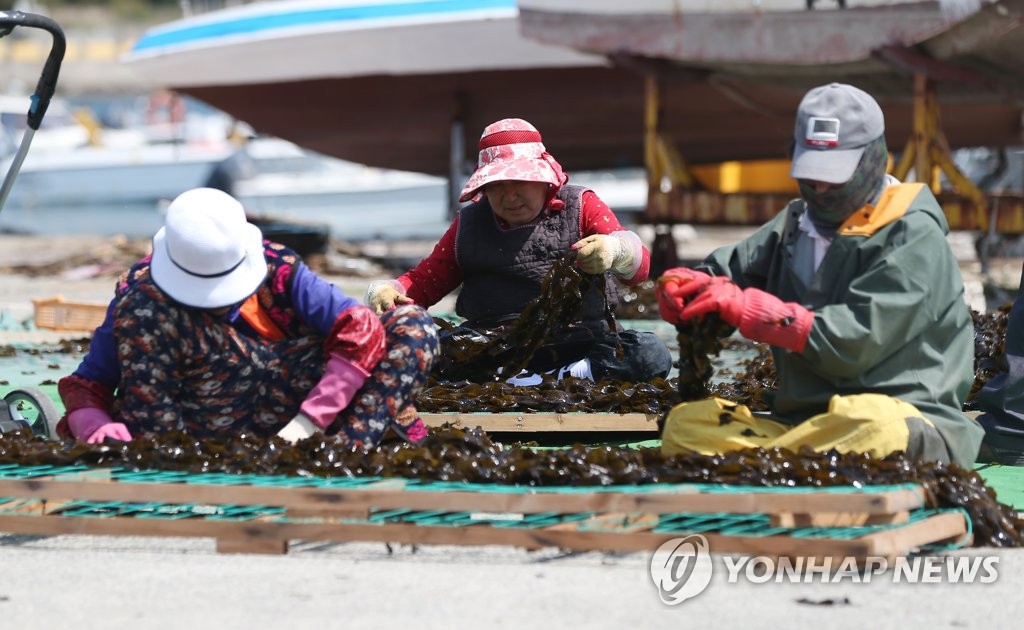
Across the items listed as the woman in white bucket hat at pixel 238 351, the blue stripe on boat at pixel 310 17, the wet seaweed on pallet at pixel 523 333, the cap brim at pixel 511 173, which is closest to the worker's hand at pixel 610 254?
the wet seaweed on pallet at pixel 523 333

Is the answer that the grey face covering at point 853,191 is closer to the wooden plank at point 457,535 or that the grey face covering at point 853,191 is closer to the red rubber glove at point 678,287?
the red rubber glove at point 678,287

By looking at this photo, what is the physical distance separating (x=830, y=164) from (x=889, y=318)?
431 millimetres

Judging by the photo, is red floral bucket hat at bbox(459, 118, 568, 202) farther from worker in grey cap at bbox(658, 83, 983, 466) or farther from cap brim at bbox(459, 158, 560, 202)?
worker in grey cap at bbox(658, 83, 983, 466)

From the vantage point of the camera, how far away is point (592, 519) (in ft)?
12.7

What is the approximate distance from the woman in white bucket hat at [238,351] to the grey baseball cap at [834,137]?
4.09ft

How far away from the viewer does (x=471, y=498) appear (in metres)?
3.77

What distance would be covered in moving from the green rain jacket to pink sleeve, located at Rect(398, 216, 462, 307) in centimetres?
186

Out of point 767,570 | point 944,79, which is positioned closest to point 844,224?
point 767,570

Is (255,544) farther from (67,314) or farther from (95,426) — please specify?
(67,314)

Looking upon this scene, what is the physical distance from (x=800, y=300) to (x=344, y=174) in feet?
93.2

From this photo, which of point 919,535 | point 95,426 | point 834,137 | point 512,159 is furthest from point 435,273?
point 919,535

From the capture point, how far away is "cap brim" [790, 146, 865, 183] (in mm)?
3969

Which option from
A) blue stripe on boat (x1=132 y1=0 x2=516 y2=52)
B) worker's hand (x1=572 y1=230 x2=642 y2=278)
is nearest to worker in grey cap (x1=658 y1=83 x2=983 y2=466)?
worker's hand (x1=572 y1=230 x2=642 y2=278)

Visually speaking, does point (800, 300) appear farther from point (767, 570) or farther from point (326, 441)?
point (326, 441)
